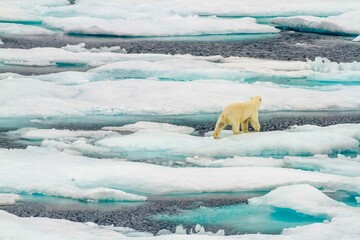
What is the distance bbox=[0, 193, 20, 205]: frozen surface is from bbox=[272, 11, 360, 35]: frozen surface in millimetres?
14750

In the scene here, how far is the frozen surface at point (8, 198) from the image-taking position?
8.02m

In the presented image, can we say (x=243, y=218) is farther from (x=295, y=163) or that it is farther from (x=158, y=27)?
(x=158, y=27)

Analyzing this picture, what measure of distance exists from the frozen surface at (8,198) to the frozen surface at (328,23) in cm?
1475

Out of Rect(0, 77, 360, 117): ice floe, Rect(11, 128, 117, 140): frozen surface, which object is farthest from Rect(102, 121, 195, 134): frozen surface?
Rect(0, 77, 360, 117): ice floe

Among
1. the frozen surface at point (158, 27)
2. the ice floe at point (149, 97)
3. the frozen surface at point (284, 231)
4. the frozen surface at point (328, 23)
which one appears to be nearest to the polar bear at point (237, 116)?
the ice floe at point (149, 97)

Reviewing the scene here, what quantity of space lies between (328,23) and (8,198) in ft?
48.8

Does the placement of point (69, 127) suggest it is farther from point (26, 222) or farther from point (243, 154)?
point (26, 222)

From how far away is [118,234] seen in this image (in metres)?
6.98

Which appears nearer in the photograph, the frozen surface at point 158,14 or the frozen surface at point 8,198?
the frozen surface at point 8,198

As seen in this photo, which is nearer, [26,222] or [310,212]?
[26,222]

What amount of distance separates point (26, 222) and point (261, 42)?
14146mm

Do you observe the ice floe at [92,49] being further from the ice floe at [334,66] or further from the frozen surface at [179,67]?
the ice floe at [334,66]

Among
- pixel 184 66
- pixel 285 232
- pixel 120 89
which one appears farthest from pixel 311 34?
pixel 285 232

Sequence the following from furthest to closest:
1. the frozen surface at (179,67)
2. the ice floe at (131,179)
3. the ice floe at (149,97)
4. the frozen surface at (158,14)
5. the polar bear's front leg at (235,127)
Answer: the frozen surface at (158,14), the frozen surface at (179,67), the ice floe at (149,97), the polar bear's front leg at (235,127), the ice floe at (131,179)
